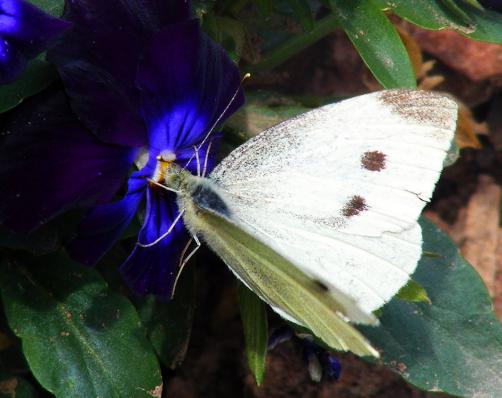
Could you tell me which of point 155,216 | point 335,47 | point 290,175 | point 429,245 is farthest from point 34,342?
point 335,47

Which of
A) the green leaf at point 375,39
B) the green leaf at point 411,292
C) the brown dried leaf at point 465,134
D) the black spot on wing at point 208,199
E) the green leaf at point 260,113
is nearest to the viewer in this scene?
the black spot on wing at point 208,199

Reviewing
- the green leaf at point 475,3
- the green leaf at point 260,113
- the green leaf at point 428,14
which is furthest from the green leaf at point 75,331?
the green leaf at point 475,3

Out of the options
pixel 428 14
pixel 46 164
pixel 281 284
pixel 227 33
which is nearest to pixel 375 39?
pixel 428 14

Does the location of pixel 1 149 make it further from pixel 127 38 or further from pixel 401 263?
pixel 401 263

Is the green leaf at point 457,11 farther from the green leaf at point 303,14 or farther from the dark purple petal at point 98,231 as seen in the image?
the dark purple petal at point 98,231

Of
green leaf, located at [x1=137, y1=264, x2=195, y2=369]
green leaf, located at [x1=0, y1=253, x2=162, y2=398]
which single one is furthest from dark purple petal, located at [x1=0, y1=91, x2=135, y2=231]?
green leaf, located at [x1=137, y1=264, x2=195, y2=369]

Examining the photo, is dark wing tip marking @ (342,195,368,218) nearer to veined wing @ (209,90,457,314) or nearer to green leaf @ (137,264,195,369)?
veined wing @ (209,90,457,314)
